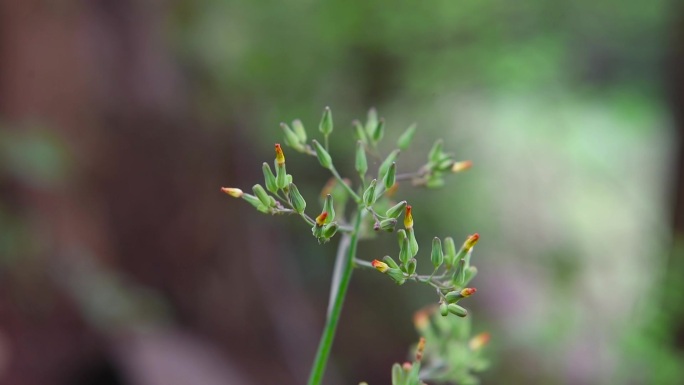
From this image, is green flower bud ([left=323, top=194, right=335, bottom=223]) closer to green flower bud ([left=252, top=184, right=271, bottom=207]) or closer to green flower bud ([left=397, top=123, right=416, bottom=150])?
green flower bud ([left=252, top=184, right=271, bottom=207])

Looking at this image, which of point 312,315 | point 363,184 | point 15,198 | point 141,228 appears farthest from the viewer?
point 312,315

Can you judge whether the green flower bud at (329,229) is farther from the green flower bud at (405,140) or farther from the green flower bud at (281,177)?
the green flower bud at (405,140)

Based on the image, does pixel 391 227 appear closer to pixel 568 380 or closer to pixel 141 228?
pixel 141 228

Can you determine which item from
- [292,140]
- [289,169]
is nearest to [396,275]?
[292,140]

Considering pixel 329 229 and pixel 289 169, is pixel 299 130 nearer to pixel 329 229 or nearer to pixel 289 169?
A: pixel 329 229

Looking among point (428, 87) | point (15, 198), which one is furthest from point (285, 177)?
point (428, 87)

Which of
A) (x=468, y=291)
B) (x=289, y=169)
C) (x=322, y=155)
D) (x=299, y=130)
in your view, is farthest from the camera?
(x=289, y=169)

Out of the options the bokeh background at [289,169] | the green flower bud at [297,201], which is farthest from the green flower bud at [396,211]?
the bokeh background at [289,169]
